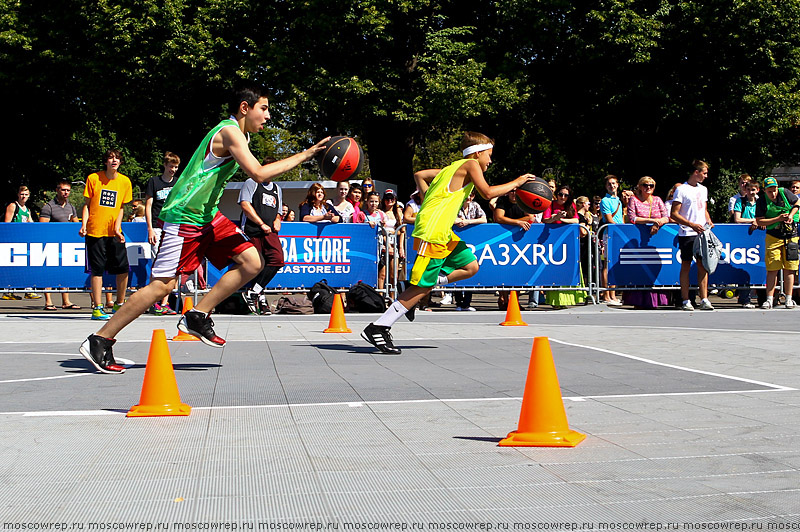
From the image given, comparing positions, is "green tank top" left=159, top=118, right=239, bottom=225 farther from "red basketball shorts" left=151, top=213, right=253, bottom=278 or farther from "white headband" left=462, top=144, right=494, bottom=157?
"white headband" left=462, top=144, right=494, bottom=157

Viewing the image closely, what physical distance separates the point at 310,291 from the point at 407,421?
1015 centimetres

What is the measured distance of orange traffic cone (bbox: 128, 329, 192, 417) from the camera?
5824mm

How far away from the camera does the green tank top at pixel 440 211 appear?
369 inches

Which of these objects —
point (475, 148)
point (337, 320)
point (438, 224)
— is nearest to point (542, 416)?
point (438, 224)

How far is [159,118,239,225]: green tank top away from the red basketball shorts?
9cm

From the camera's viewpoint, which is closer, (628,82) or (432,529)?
(432,529)

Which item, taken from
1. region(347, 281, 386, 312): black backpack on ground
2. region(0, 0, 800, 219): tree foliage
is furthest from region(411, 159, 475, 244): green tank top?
region(0, 0, 800, 219): tree foliage

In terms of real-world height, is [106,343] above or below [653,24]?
below

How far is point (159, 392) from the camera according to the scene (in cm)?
586

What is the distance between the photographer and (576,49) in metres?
30.0

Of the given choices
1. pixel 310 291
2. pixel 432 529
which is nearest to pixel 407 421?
pixel 432 529

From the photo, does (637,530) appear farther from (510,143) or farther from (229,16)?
(510,143)

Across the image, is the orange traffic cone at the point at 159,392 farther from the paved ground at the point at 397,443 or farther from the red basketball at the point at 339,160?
the red basketball at the point at 339,160

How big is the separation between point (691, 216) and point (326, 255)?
19.5ft
